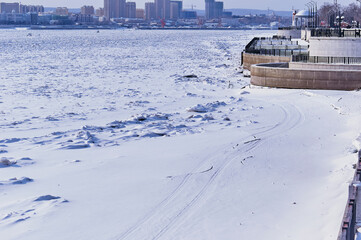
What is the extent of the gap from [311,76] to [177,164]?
1266 centimetres

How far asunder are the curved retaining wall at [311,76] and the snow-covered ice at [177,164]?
0.69 meters

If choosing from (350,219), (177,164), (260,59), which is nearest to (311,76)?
(260,59)

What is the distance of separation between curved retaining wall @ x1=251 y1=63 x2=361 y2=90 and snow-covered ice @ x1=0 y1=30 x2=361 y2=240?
0.69 metres

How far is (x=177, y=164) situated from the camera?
41.8 feet

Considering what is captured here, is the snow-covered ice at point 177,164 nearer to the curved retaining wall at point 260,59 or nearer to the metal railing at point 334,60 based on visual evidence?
the metal railing at point 334,60

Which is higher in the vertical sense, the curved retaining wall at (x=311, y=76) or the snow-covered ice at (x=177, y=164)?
the curved retaining wall at (x=311, y=76)

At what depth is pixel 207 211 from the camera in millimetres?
9820

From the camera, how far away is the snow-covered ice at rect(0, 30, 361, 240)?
9.31 meters

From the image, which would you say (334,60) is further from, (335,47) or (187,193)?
(187,193)

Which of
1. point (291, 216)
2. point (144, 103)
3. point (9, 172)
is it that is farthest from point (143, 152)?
point (144, 103)

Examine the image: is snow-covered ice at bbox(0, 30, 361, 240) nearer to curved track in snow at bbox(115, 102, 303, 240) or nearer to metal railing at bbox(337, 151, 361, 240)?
curved track in snow at bbox(115, 102, 303, 240)

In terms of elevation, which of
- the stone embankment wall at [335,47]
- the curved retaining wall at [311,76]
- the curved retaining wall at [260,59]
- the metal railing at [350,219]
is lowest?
the metal railing at [350,219]

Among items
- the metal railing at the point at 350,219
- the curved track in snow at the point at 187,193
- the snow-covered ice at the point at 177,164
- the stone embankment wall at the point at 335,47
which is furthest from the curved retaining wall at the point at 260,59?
the metal railing at the point at 350,219

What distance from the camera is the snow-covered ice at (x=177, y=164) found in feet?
30.6
